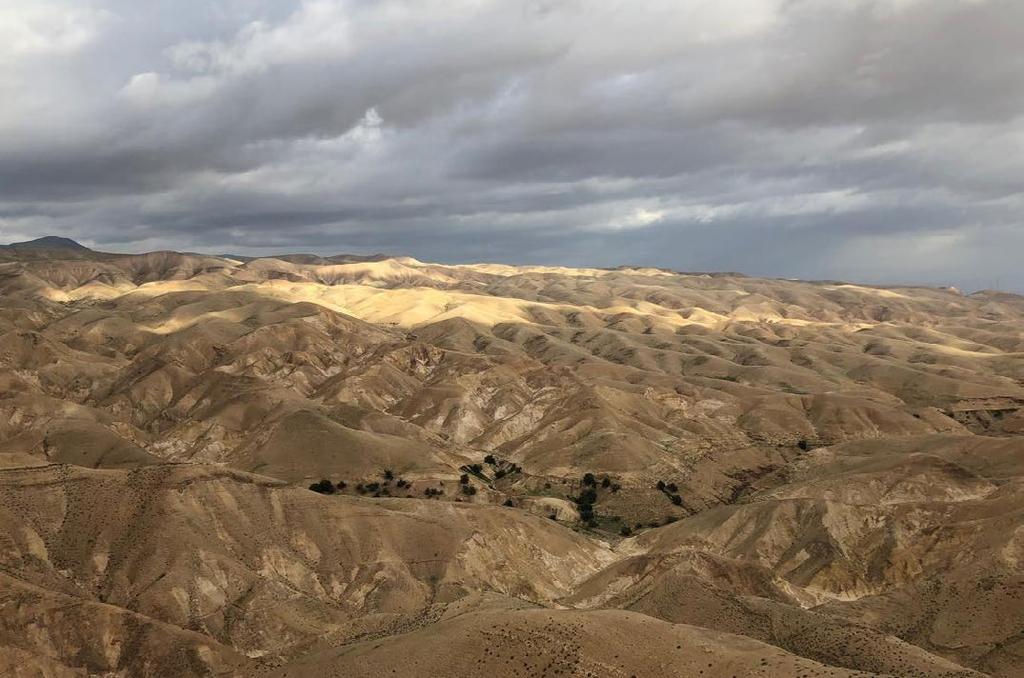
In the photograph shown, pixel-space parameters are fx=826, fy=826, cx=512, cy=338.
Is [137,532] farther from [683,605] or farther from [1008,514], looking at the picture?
[1008,514]

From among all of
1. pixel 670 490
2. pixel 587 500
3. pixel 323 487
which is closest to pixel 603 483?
pixel 587 500

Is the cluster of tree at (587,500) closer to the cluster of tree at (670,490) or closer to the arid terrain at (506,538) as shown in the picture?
the arid terrain at (506,538)

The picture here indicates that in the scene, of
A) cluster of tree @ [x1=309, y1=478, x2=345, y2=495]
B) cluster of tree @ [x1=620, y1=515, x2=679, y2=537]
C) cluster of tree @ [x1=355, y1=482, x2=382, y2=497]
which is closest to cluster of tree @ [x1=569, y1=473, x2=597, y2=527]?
cluster of tree @ [x1=620, y1=515, x2=679, y2=537]

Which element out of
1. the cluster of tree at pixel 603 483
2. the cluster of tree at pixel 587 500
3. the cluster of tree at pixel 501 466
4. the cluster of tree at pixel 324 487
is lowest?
the cluster of tree at pixel 587 500

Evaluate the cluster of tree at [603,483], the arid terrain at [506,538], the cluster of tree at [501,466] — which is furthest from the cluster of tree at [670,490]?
the cluster of tree at [501,466]

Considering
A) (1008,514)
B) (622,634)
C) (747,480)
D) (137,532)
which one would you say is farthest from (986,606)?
(137,532)

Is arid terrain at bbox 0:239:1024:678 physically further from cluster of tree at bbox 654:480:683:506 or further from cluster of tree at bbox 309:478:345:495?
cluster of tree at bbox 654:480:683:506

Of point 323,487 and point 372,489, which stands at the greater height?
point 323,487

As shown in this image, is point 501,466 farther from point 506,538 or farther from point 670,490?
point 506,538

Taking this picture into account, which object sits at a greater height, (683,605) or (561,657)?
(561,657)
